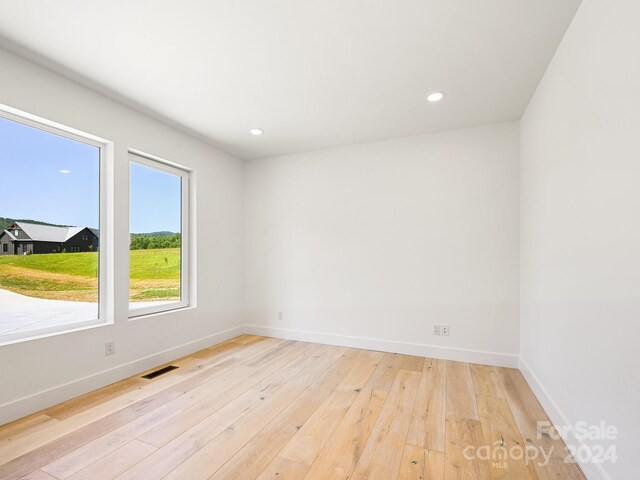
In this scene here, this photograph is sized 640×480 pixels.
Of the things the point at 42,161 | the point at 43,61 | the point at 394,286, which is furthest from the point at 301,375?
the point at 43,61

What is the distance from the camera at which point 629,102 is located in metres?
1.22

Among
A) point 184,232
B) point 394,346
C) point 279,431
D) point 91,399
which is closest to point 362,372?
point 394,346

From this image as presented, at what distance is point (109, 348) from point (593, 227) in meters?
3.59

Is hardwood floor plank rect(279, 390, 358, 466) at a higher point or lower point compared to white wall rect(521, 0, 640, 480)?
lower

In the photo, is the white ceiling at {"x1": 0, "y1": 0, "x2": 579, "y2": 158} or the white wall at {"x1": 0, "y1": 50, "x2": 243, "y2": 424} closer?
the white ceiling at {"x1": 0, "y1": 0, "x2": 579, "y2": 158}

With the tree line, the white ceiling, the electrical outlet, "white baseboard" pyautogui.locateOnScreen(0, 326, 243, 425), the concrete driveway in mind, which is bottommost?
"white baseboard" pyautogui.locateOnScreen(0, 326, 243, 425)

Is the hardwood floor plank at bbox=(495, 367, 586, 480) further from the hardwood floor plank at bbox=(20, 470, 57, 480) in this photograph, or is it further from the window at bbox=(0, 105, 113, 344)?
the window at bbox=(0, 105, 113, 344)

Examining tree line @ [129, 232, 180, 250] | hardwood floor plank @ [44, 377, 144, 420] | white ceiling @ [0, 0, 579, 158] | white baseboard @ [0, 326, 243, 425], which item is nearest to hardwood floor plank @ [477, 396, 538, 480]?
white ceiling @ [0, 0, 579, 158]

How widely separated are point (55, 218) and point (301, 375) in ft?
8.32

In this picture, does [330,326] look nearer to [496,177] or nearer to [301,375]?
[301,375]

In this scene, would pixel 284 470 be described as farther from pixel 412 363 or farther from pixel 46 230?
pixel 46 230

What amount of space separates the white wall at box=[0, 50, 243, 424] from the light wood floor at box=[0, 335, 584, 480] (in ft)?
0.64

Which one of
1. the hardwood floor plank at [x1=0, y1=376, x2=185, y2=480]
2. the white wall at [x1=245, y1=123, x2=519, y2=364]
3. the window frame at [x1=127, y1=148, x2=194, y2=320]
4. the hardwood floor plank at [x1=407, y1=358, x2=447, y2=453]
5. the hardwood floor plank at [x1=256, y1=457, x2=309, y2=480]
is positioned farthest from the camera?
the window frame at [x1=127, y1=148, x2=194, y2=320]

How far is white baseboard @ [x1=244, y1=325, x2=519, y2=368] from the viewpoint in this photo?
3066 mm
